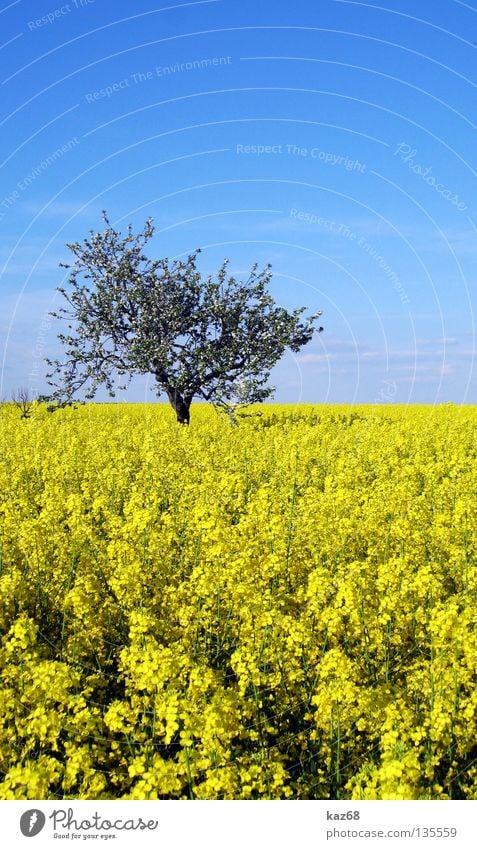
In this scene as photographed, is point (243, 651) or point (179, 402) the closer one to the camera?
point (243, 651)

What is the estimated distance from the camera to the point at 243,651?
6.45 metres

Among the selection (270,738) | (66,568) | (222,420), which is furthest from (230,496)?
(222,420)

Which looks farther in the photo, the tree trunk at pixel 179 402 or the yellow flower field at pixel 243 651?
the tree trunk at pixel 179 402

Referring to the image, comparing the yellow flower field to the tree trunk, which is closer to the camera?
the yellow flower field

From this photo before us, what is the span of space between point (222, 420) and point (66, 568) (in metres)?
22.7

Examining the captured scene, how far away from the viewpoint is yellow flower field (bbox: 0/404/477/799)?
551 centimetres

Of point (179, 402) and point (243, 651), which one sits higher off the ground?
point (179, 402)

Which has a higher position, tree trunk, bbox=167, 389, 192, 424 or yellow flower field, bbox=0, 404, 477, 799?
tree trunk, bbox=167, 389, 192, 424

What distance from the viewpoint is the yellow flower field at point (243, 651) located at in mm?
5512

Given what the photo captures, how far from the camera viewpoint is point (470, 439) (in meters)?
25.1

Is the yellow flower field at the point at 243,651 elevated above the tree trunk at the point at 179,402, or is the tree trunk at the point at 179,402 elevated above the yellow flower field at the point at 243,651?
the tree trunk at the point at 179,402
